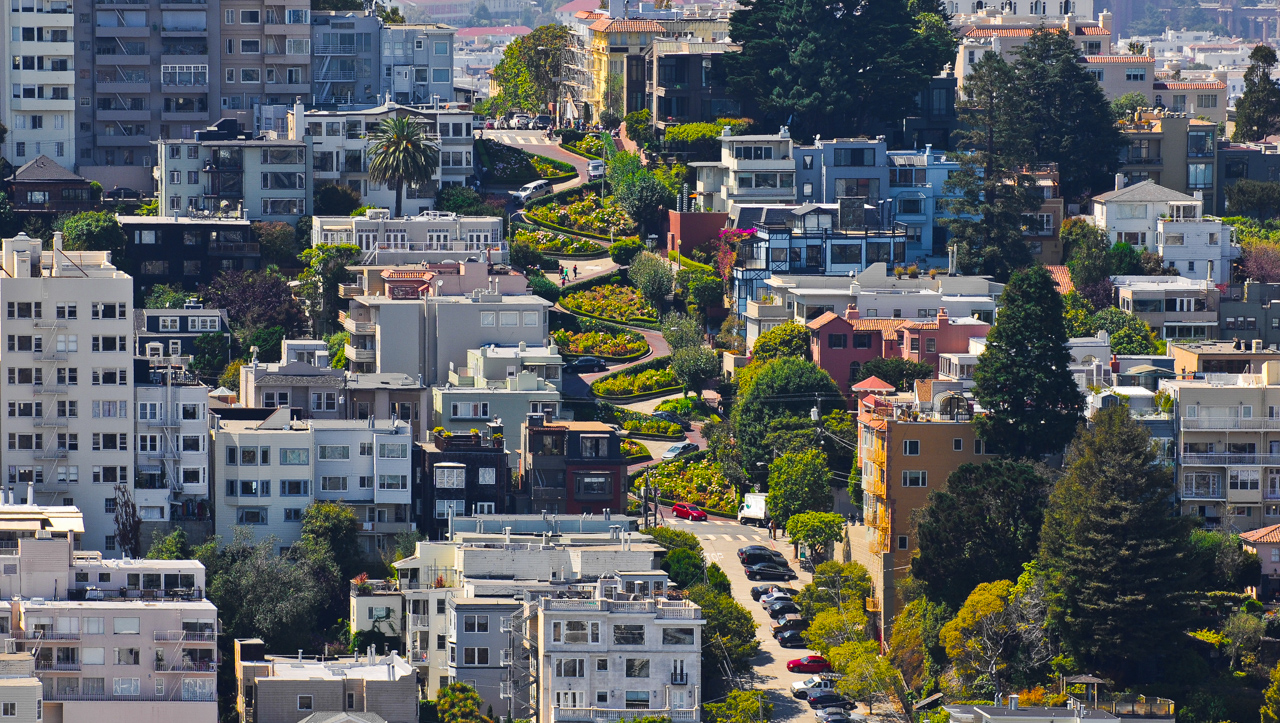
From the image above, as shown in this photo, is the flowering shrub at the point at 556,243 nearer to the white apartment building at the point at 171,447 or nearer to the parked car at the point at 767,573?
the parked car at the point at 767,573

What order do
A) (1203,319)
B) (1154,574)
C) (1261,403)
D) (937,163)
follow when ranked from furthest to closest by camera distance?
1. (937,163)
2. (1203,319)
3. (1261,403)
4. (1154,574)

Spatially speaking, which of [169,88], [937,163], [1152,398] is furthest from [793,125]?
[1152,398]

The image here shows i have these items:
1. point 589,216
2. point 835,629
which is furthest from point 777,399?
point 589,216

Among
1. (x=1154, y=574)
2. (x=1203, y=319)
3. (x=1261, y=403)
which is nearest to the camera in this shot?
(x=1154, y=574)

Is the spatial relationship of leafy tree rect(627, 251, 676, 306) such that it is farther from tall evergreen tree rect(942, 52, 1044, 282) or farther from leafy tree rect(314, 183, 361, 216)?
leafy tree rect(314, 183, 361, 216)

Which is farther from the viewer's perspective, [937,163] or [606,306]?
[937,163]

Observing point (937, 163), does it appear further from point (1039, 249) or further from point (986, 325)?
point (986, 325)

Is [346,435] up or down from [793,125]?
down
